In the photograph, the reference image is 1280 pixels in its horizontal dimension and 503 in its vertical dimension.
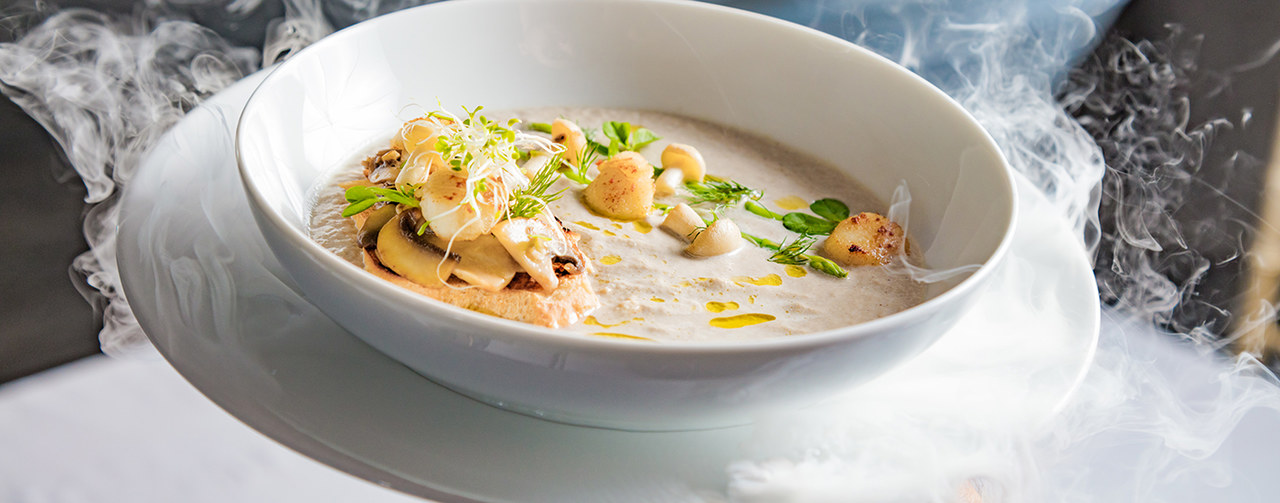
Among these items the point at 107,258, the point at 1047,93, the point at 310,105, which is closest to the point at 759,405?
the point at 310,105

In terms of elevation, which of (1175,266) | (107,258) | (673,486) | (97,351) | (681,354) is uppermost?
(681,354)

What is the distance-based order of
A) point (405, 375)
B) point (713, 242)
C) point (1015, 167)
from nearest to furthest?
point (405, 375) → point (713, 242) → point (1015, 167)

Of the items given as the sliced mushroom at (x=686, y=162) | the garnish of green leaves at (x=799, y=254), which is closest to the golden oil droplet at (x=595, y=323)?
the garnish of green leaves at (x=799, y=254)

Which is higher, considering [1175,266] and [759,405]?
[759,405]

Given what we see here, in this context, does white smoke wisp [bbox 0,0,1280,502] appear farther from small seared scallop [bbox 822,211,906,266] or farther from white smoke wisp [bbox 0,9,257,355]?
small seared scallop [bbox 822,211,906,266]

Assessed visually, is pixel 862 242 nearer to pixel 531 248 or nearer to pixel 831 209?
pixel 831 209

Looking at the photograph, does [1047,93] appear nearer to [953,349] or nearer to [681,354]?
→ [953,349]

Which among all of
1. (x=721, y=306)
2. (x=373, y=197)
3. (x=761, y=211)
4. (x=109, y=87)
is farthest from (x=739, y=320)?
(x=109, y=87)
